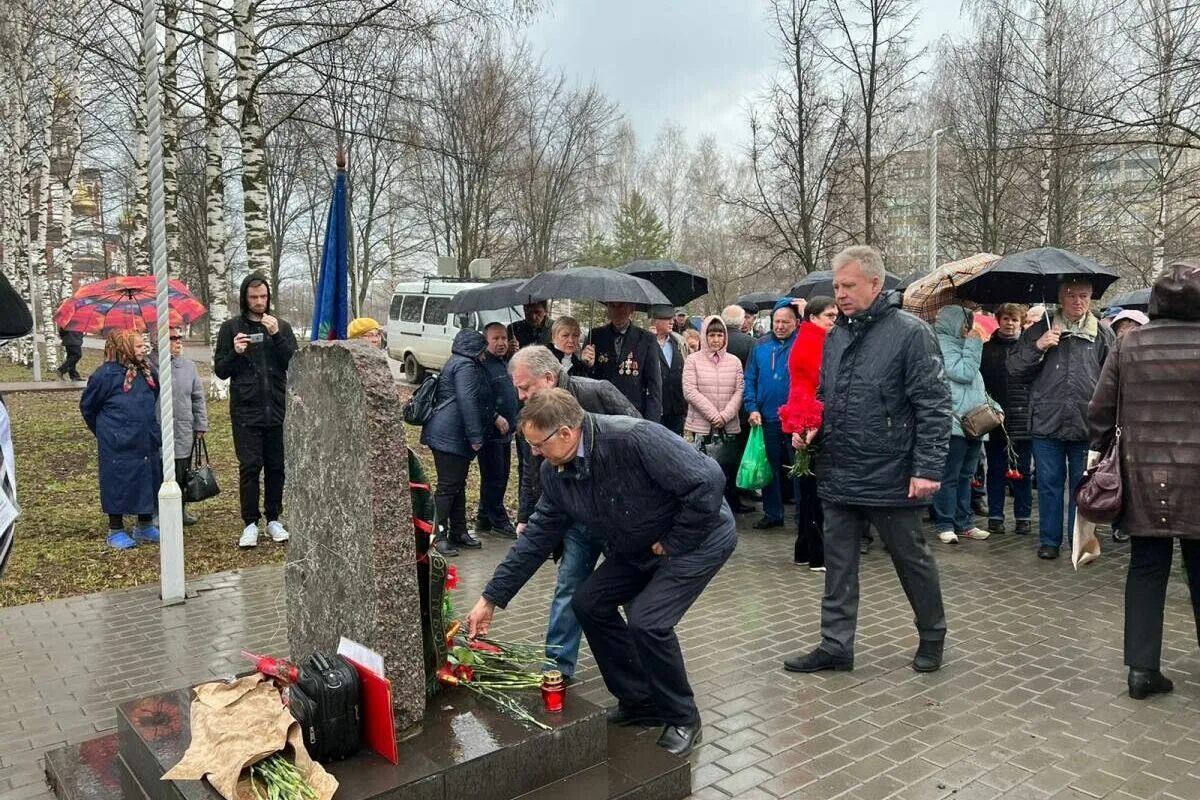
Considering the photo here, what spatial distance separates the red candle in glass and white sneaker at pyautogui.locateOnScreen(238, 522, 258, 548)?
4.68 m

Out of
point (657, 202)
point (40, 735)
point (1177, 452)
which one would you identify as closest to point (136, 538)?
point (40, 735)

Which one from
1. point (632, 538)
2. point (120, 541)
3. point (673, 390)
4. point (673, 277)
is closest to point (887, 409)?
point (632, 538)

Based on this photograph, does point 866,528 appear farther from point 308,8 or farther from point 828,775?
point 308,8

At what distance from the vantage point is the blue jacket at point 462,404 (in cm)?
743

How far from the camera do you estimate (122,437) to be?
748cm

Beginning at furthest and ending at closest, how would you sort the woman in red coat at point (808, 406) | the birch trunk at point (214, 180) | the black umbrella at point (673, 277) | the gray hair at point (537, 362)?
the birch trunk at point (214, 180), the black umbrella at point (673, 277), the woman in red coat at point (808, 406), the gray hair at point (537, 362)

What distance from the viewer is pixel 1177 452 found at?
4297 mm

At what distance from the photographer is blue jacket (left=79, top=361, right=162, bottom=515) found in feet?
24.5

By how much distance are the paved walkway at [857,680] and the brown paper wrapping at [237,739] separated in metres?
1.20

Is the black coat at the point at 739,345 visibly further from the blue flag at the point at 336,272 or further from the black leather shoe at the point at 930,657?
the blue flag at the point at 336,272

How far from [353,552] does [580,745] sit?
116cm

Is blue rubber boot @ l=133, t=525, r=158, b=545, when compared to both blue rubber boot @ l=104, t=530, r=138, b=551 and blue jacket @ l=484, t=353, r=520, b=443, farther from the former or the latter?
→ blue jacket @ l=484, t=353, r=520, b=443

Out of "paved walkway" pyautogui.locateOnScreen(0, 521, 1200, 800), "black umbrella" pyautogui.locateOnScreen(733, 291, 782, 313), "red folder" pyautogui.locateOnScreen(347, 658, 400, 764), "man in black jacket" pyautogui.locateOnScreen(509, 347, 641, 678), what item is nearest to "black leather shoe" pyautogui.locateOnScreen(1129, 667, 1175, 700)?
"paved walkway" pyautogui.locateOnScreen(0, 521, 1200, 800)

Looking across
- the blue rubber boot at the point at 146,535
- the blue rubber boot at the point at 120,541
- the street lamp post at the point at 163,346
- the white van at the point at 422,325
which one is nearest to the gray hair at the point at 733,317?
the street lamp post at the point at 163,346
